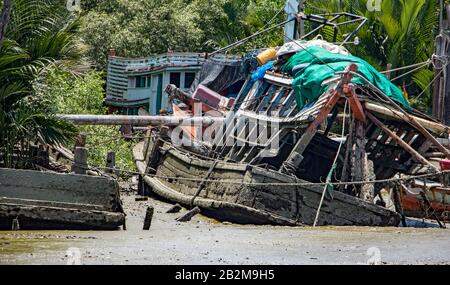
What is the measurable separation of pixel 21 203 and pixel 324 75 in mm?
7621

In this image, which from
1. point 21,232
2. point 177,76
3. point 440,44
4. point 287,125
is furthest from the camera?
point 177,76

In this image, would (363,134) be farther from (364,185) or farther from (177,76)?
(177,76)

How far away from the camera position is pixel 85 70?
851 inches

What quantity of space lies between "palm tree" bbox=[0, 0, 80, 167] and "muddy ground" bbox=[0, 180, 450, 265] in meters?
2.23

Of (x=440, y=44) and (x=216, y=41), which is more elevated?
(x=440, y=44)

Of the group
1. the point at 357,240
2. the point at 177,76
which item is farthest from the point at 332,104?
the point at 177,76

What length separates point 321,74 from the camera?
2353 centimetres

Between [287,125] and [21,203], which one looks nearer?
[21,203]

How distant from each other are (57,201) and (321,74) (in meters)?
7.19

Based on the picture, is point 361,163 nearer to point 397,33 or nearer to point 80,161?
point 80,161

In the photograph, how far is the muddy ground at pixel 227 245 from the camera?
15.0 m

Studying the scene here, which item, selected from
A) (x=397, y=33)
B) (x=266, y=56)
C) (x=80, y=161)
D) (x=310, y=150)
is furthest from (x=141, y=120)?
(x=397, y=33)

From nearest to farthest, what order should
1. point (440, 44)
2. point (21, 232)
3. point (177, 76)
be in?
1. point (21, 232)
2. point (440, 44)
3. point (177, 76)

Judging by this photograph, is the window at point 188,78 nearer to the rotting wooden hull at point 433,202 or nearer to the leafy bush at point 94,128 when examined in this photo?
the leafy bush at point 94,128
